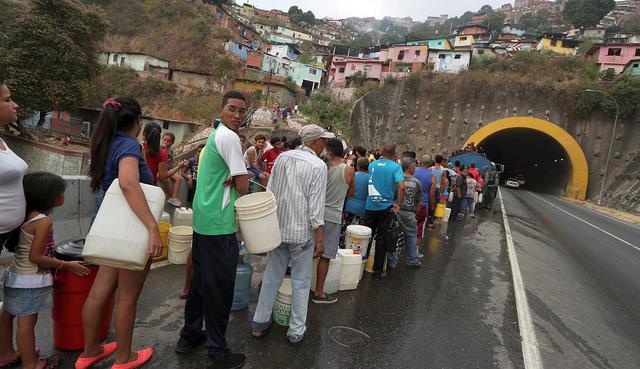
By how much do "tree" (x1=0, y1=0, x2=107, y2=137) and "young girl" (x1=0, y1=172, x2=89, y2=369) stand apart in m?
28.5

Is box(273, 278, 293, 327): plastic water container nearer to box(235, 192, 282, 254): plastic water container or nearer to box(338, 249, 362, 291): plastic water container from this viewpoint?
box(235, 192, 282, 254): plastic water container

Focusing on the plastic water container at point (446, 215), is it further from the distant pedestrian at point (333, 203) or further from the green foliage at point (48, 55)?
the green foliage at point (48, 55)

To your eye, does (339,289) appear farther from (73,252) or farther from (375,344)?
(73,252)

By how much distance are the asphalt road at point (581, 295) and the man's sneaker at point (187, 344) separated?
3.35 metres

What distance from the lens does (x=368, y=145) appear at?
3588cm

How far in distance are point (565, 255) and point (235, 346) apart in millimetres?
8653

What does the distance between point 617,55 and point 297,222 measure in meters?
53.3

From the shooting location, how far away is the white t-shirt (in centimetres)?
221

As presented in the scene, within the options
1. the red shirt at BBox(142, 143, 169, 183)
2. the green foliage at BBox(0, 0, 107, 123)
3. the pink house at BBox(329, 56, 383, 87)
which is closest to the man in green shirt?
the red shirt at BBox(142, 143, 169, 183)

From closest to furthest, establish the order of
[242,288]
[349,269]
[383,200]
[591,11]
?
[242,288]
[349,269]
[383,200]
[591,11]

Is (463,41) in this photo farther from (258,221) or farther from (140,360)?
(140,360)

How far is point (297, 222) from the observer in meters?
3.31

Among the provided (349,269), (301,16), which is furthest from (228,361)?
(301,16)

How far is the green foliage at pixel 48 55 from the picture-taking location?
963 inches
